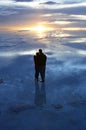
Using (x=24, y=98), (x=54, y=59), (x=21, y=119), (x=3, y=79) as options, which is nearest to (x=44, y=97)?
(x=24, y=98)

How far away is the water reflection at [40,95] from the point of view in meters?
11.5

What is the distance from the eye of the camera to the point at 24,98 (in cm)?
1203

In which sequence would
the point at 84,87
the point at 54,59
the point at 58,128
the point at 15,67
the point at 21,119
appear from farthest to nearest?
the point at 54,59 → the point at 15,67 → the point at 84,87 → the point at 21,119 → the point at 58,128

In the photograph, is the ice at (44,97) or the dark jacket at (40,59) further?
the dark jacket at (40,59)

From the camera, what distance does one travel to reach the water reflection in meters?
11.5

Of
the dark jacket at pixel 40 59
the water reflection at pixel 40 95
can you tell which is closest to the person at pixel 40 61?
the dark jacket at pixel 40 59

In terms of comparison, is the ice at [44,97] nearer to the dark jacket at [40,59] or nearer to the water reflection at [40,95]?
the water reflection at [40,95]

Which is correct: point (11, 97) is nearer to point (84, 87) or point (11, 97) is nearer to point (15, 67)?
point (84, 87)

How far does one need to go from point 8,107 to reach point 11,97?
1.08 metres

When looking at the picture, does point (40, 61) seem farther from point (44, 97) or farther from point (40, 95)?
point (44, 97)

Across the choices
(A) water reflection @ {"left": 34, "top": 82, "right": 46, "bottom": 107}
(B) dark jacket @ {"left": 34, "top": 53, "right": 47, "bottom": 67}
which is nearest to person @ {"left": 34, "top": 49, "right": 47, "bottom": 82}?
(B) dark jacket @ {"left": 34, "top": 53, "right": 47, "bottom": 67}

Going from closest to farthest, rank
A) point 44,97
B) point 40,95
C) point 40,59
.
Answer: point 44,97, point 40,95, point 40,59

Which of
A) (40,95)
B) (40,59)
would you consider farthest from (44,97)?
(40,59)

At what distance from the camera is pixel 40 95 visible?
12.4 metres
